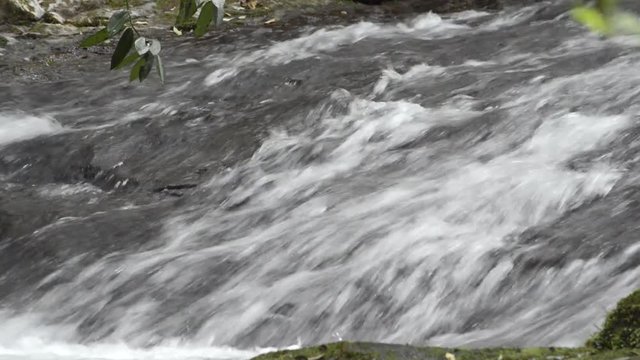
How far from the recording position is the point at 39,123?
677 cm

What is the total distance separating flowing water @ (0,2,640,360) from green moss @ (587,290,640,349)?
0.57m

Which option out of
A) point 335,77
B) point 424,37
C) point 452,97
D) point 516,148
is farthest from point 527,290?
point 424,37

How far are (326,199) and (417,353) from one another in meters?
2.90

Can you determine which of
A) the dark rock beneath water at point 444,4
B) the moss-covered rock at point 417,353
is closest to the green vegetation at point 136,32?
the moss-covered rock at point 417,353

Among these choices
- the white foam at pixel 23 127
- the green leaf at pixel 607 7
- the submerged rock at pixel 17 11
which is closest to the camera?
the green leaf at pixel 607 7

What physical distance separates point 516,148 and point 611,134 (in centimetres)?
48

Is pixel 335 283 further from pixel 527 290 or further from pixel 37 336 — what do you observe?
pixel 37 336

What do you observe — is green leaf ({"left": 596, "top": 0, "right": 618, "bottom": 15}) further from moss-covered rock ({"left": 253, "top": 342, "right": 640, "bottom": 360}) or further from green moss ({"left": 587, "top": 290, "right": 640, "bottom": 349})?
green moss ({"left": 587, "top": 290, "right": 640, "bottom": 349})

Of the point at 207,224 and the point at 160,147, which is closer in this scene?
the point at 207,224

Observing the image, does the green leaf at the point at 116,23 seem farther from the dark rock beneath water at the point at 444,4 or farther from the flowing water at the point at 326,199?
the dark rock beneath water at the point at 444,4

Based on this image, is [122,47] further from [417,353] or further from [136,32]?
[417,353]

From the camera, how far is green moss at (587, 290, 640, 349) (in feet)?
6.97

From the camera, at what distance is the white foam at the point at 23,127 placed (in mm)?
6520

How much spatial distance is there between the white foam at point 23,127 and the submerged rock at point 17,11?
9.25 feet
